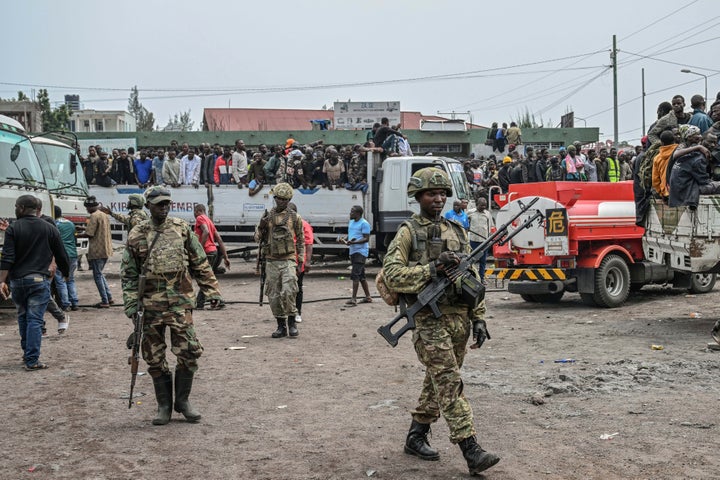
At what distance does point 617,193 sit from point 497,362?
17.9 feet

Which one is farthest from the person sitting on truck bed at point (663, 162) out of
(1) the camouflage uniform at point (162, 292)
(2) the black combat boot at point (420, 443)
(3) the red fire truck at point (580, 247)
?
(1) the camouflage uniform at point (162, 292)

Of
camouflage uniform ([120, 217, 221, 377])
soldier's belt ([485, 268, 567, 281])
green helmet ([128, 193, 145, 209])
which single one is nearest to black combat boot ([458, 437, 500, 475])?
camouflage uniform ([120, 217, 221, 377])

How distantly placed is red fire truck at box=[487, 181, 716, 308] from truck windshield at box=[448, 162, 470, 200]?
13.4ft

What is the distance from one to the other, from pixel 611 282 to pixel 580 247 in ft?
2.76

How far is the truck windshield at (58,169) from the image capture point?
15883 millimetres

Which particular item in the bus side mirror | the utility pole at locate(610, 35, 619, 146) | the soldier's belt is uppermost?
the utility pole at locate(610, 35, 619, 146)

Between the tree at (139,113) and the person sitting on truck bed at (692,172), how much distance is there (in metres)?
A: 91.0

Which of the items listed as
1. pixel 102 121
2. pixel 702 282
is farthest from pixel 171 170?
pixel 102 121

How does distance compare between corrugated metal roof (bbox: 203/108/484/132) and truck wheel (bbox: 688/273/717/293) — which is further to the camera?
corrugated metal roof (bbox: 203/108/484/132)

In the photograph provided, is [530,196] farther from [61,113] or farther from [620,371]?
[61,113]

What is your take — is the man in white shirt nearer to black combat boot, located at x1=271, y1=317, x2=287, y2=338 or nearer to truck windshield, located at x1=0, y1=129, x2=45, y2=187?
truck windshield, located at x1=0, y1=129, x2=45, y2=187

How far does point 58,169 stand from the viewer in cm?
1622

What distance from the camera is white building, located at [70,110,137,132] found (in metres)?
96.9

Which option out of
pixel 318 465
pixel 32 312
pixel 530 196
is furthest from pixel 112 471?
pixel 530 196
